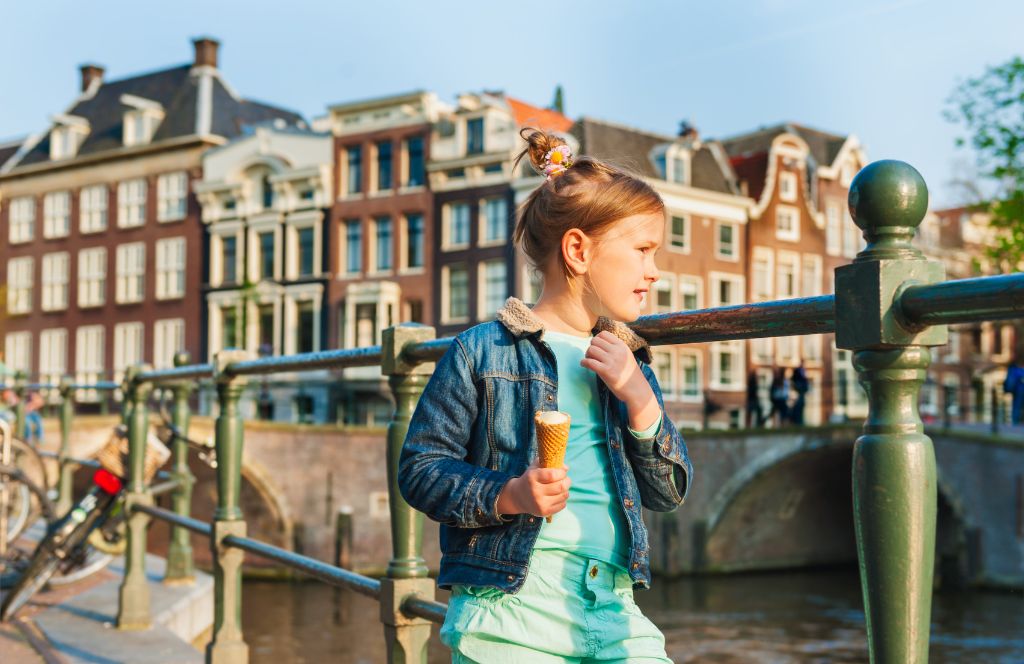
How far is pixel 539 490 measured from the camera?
1.68m

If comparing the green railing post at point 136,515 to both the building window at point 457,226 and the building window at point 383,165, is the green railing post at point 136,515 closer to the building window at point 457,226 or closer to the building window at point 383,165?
the building window at point 457,226

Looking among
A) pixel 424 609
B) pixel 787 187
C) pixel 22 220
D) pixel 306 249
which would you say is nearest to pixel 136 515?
pixel 424 609

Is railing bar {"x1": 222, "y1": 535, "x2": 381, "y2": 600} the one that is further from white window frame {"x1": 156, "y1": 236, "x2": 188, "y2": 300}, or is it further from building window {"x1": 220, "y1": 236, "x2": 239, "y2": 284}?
white window frame {"x1": 156, "y1": 236, "x2": 188, "y2": 300}

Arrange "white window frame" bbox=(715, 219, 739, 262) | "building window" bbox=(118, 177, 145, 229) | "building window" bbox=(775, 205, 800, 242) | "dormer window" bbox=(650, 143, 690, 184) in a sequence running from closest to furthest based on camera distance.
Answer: "dormer window" bbox=(650, 143, 690, 184) < "white window frame" bbox=(715, 219, 739, 262) < "building window" bbox=(775, 205, 800, 242) < "building window" bbox=(118, 177, 145, 229)

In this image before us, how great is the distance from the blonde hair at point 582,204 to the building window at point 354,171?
28418 mm

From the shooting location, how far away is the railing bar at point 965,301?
1.36 metres

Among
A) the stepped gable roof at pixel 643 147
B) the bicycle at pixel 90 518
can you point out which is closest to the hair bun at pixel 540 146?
the bicycle at pixel 90 518

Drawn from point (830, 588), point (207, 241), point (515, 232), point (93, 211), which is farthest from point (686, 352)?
point (515, 232)

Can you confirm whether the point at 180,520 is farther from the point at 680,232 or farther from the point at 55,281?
the point at 55,281

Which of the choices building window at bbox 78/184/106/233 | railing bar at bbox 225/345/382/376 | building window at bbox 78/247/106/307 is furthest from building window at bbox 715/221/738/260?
railing bar at bbox 225/345/382/376

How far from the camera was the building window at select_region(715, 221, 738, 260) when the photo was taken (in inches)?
1153

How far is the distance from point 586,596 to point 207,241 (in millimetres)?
32071

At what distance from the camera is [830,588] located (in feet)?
73.2

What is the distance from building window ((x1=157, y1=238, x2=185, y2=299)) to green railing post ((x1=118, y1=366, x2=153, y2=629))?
92.6ft
